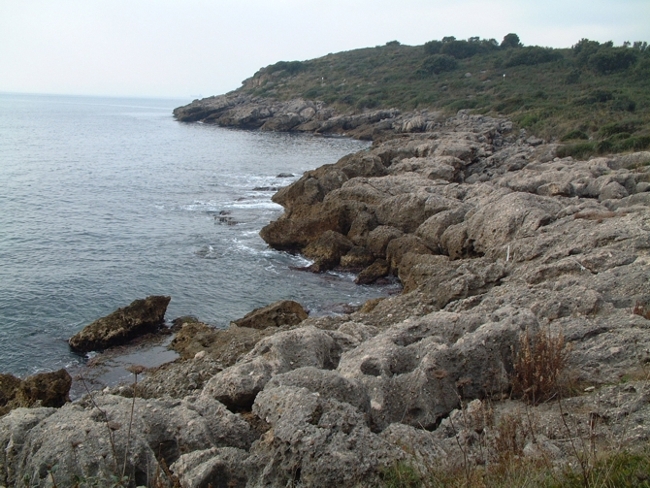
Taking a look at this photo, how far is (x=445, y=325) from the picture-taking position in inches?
365

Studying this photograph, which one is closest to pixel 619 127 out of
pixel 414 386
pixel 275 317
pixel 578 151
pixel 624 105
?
pixel 578 151

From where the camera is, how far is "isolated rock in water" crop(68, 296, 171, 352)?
16844mm

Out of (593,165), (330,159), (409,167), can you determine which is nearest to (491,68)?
(330,159)

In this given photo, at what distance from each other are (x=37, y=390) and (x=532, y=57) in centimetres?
10308

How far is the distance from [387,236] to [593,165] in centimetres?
1144

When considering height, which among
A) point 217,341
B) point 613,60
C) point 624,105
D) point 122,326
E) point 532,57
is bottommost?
point 122,326

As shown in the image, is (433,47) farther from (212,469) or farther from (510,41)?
(212,469)

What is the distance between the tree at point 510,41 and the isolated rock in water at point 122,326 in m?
127

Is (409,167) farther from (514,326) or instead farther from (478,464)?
(478,464)

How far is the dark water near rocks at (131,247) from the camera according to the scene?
1961cm

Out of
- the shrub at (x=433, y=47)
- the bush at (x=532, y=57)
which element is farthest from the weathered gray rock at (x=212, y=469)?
the shrub at (x=433, y=47)

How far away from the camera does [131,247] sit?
27578 mm

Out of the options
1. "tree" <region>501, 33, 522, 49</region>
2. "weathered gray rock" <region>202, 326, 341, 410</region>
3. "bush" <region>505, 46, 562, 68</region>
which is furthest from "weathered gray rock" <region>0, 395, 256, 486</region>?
"tree" <region>501, 33, 522, 49</region>

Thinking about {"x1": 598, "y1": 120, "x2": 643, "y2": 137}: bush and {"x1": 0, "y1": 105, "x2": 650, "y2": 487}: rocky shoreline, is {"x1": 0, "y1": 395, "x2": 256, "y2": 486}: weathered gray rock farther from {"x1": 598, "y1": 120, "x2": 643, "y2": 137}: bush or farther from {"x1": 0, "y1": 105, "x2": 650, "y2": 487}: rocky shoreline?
{"x1": 598, "y1": 120, "x2": 643, "y2": 137}: bush
